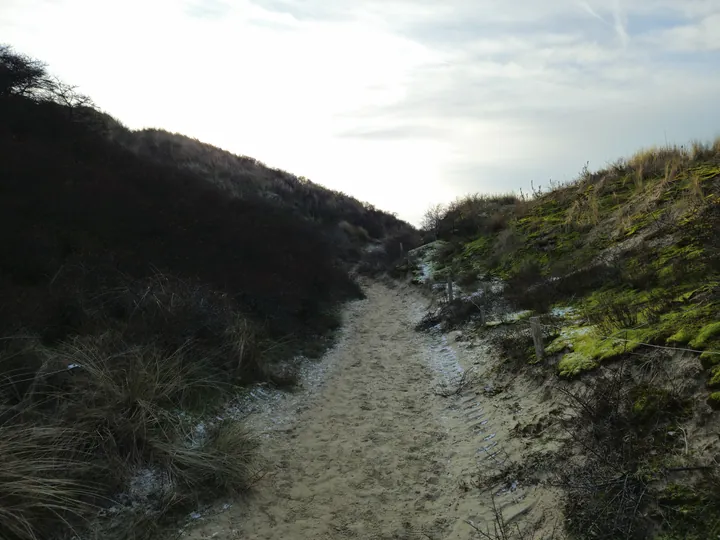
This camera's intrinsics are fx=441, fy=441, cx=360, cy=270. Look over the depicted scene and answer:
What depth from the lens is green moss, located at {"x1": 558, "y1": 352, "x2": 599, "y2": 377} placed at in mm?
5246

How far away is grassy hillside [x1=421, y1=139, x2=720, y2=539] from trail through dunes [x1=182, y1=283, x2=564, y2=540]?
0.80 m

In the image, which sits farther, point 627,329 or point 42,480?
point 627,329

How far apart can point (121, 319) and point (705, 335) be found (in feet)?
25.0

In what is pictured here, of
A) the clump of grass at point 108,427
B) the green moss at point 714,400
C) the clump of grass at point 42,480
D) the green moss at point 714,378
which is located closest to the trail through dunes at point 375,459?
the clump of grass at point 108,427

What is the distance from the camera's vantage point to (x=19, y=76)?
1210 centimetres

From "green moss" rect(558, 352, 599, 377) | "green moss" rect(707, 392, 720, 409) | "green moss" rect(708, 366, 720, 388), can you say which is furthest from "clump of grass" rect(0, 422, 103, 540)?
"green moss" rect(708, 366, 720, 388)

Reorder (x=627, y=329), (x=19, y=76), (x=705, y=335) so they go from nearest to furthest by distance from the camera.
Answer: (x=705, y=335) < (x=627, y=329) < (x=19, y=76)

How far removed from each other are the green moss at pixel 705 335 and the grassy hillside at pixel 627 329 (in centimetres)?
1

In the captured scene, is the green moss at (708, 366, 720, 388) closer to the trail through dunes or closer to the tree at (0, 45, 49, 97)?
the trail through dunes

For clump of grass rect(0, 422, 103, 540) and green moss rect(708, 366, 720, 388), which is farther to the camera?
green moss rect(708, 366, 720, 388)

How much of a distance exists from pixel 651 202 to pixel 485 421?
7417mm

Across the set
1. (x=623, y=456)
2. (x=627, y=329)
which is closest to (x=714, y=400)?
(x=623, y=456)

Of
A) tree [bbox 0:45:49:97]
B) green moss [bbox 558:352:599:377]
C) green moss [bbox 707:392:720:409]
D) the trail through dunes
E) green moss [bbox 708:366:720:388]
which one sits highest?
tree [bbox 0:45:49:97]

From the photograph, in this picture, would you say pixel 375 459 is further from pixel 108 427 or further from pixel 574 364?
pixel 108 427
